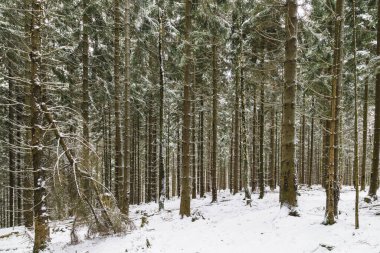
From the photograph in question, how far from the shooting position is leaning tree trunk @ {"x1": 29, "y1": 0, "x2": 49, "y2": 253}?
819 centimetres

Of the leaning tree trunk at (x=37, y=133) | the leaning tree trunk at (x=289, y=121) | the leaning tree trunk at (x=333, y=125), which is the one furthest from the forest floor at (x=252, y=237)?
the leaning tree trunk at (x=37, y=133)

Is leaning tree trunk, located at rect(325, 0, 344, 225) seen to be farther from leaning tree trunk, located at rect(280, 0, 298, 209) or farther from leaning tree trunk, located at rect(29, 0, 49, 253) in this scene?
leaning tree trunk, located at rect(29, 0, 49, 253)

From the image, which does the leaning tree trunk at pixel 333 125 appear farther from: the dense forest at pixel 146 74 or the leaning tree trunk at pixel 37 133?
the leaning tree trunk at pixel 37 133

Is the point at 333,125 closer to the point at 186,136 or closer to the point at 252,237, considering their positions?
the point at 252,237

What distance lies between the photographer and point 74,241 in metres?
Answer: 10.1

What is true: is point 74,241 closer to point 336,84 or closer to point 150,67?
point 336,84

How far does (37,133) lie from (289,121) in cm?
731

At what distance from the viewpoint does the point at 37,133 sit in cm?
841

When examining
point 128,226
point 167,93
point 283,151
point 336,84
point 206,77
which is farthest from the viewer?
point 206,77

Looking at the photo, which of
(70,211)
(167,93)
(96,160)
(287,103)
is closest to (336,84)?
(287,103)

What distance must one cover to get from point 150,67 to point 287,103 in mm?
12881

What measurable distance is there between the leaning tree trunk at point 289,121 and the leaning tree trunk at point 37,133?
6.97 meters

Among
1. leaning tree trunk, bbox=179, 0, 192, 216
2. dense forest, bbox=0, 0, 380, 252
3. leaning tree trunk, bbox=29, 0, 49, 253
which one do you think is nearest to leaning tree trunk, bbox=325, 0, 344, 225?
dense forest, bbox=0, 0, 380, 252

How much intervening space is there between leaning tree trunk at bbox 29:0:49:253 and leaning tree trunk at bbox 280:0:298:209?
697 cm
